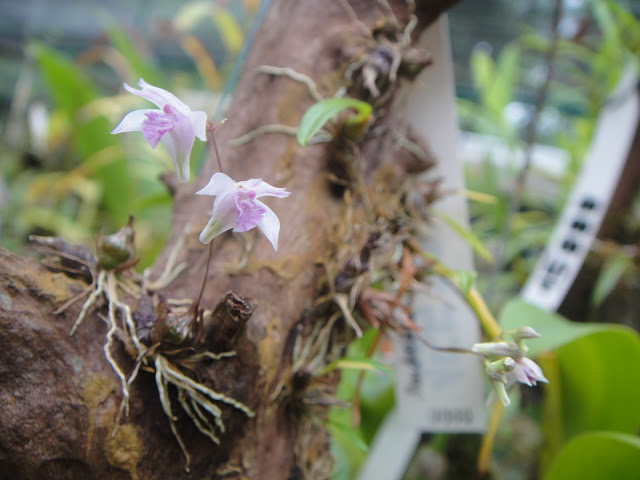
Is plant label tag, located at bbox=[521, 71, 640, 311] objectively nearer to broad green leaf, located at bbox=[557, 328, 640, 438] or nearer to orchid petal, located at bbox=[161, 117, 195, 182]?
broad green leaf, located at bbox=[557, 328, 640, 438]

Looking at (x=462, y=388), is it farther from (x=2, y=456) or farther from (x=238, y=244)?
(x=2, y=456)

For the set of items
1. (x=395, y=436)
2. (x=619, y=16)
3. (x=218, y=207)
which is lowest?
(x=395, y=436)

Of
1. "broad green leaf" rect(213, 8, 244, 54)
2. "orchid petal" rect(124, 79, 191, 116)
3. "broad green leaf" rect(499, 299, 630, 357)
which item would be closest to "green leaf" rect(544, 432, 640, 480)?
"broad green leaf" rect(499, 299, 630, 357)

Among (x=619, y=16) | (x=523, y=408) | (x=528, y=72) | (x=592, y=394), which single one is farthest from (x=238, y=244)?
(x=528, y=72)

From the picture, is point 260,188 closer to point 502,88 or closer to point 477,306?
point 477,306

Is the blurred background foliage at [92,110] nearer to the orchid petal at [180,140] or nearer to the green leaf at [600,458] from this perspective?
the orchid petal at [180,140]

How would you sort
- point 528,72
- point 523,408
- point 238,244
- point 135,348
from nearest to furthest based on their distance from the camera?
1. point 135,348
2. point 238,244
3. point 523,408
4. point 528,72
